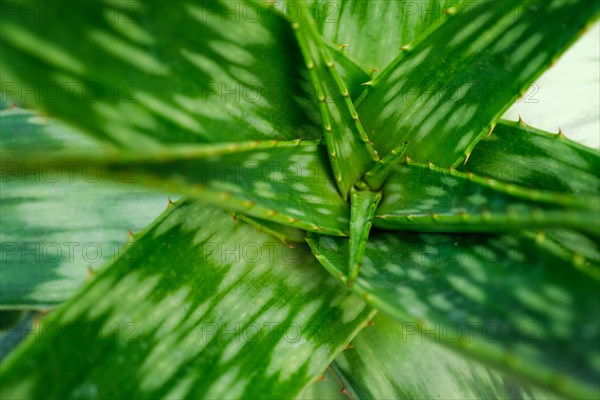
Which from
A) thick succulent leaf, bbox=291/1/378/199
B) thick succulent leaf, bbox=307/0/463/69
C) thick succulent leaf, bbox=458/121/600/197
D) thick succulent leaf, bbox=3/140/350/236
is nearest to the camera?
thick succulent leaf, bbox=3/140/350/236

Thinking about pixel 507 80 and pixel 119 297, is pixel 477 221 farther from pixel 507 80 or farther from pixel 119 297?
pixel 119 297

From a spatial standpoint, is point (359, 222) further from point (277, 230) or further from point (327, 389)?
point (327, 389)

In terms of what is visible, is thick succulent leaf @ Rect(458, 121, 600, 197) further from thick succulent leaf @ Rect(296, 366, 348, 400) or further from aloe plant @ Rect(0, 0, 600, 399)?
thick succulent leaf @ Rect(296, 366, 348, 400)

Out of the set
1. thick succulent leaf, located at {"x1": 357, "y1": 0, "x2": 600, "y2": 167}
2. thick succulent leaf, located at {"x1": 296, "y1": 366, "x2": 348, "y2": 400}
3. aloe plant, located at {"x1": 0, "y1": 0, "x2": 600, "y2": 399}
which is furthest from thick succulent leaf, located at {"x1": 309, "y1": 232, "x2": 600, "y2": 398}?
thick succulent leaf, located at {"x1": 296, "y1": 366, "x2": 348, "y2": 400}

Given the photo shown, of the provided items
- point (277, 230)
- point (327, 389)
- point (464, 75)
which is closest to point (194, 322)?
point (277, 230)

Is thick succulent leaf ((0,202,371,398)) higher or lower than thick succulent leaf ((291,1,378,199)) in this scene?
lower
